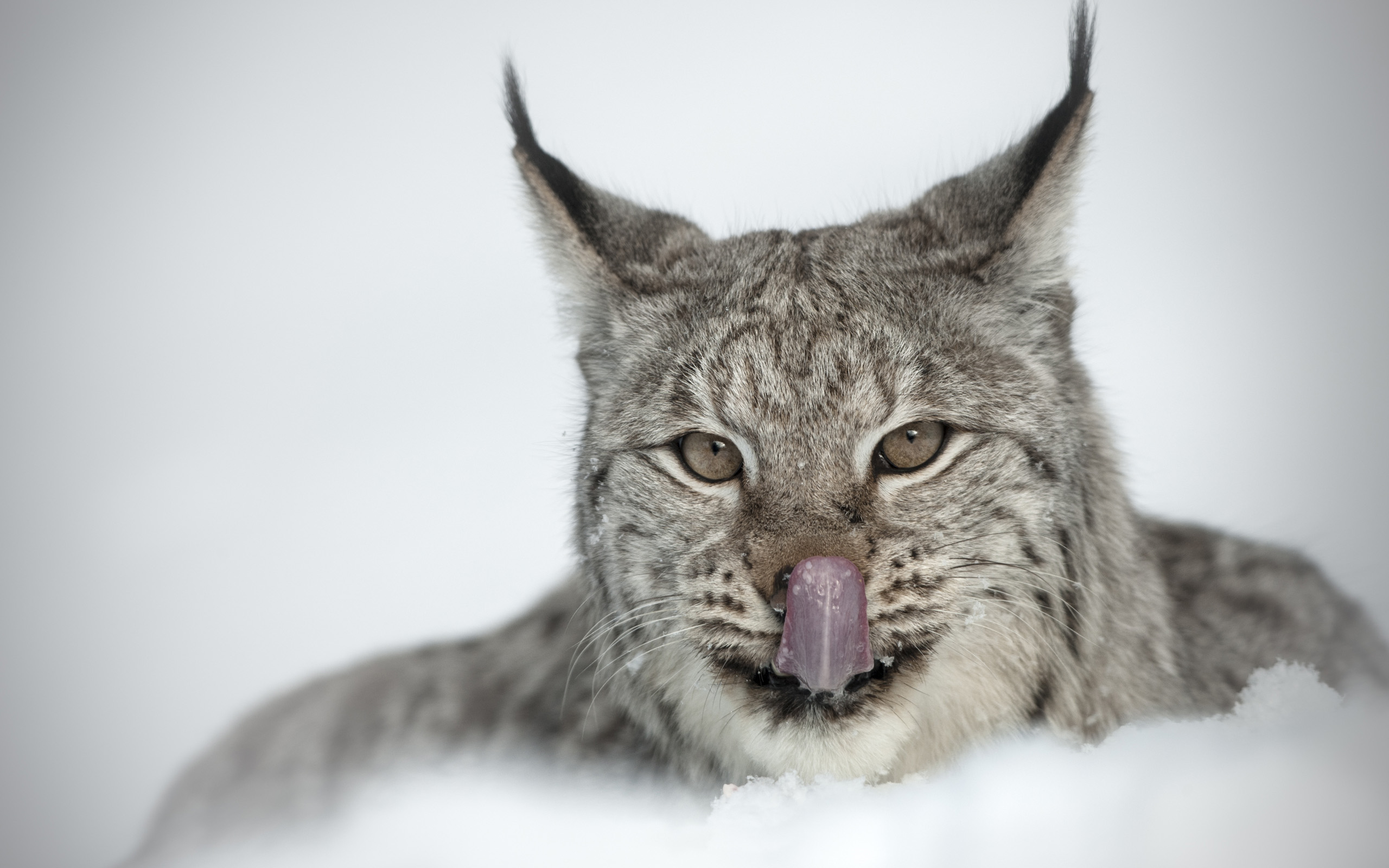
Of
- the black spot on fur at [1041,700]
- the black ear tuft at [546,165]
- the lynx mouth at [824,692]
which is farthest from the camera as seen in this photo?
the black ear tuft at [546,165]

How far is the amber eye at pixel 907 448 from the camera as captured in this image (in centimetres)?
197

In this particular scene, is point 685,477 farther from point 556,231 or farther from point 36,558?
point 36,558

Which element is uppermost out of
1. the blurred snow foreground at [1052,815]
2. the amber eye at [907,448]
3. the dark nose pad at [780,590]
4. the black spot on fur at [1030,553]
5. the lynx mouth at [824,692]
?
the amber eye at [907,448]

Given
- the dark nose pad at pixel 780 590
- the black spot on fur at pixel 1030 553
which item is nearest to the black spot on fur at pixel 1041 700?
the black spot on fur at pixel 1030 553

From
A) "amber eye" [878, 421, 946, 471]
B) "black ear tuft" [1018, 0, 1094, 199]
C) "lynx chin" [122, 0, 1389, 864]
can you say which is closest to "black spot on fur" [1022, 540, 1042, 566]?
"lynx chin" [122, 0, 1389, 864]

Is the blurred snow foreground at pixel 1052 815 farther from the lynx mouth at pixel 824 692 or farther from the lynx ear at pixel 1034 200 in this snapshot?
the lynx ear at pixel 1034 200

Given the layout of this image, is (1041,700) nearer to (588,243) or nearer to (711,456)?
(711,456)

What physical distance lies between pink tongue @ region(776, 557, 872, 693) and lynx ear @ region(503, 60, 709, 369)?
920mm

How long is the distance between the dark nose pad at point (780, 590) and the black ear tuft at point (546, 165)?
1019 millimetres

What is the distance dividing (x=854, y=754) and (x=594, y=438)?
0.95 m

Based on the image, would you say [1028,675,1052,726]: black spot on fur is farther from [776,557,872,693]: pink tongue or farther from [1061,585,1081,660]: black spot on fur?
[776,557,872,693]: pink tongue

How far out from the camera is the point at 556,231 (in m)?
2.32

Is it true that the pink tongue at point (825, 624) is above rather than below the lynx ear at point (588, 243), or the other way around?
below

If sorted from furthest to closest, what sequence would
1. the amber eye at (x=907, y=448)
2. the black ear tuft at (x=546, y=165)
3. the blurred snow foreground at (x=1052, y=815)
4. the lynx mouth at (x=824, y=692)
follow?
→ 1. the black ear tuft at (x=546, y=165)
2. the amber eye at (x=907, y=448)
3. the lynx mouth at (x=824, y=692)
4. the blurred snow foreground at (x=1052, y=815)
